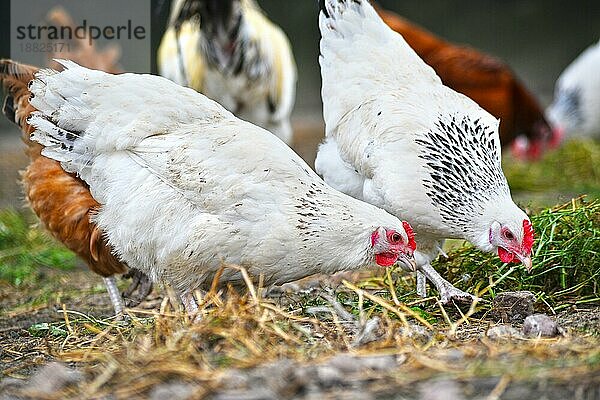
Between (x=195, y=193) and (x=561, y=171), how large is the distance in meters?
5.27

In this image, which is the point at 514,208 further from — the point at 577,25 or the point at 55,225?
the point at 577,25

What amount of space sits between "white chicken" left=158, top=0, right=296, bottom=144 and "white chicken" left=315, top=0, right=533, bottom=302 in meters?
1.72

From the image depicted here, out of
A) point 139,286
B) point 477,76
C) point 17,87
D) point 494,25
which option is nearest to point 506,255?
point 139,286

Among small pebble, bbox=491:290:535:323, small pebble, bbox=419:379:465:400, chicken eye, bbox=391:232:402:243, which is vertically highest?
chicken eye, bbox=391:232:402:243

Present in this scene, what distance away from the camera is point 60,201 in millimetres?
3600

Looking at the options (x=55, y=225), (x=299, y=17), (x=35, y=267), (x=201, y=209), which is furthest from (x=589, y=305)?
(x=299, y=17)

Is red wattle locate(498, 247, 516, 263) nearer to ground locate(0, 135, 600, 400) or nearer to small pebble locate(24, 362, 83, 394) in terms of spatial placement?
ground locate(0, 135, 600, 400)

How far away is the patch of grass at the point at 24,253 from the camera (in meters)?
4.97

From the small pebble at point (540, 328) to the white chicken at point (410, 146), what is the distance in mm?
504

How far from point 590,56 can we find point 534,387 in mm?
6961

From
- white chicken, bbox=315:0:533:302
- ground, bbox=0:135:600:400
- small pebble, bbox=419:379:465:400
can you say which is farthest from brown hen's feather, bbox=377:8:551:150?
small pebble, bbox=419:379:465:400

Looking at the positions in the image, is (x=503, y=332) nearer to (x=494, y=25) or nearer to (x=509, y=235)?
(x=509, y=235)

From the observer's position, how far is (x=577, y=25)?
9727 mm
